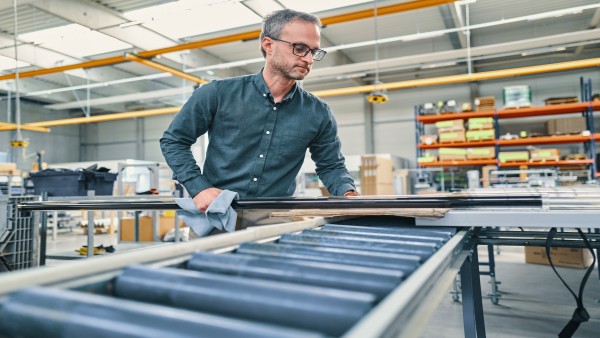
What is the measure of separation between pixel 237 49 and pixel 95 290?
403 inches

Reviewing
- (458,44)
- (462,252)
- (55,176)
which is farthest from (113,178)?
(458,44)

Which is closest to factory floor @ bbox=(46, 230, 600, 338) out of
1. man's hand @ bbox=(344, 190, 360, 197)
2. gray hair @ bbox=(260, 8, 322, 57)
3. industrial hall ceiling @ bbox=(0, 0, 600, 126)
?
man's hand @ bbox=(344, 190, 360, 197)

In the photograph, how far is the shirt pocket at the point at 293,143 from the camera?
79.1 inches

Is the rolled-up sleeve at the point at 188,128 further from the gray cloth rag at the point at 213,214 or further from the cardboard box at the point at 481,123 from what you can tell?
the cardboard box at the point at 481,123

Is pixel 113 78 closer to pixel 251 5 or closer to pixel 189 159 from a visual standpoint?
pixel 251 5

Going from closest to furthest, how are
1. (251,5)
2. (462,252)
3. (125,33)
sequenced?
(462,252) < (251,5) < (125,33)

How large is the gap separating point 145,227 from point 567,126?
803cm

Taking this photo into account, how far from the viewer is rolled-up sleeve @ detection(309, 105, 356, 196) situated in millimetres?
2156

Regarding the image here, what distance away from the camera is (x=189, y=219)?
1.74 metres

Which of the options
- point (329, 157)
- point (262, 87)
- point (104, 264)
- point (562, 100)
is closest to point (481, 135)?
point (562, 100)

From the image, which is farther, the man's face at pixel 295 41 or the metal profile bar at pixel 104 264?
the man's face at pixel 295 41

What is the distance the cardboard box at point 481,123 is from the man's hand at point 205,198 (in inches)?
306

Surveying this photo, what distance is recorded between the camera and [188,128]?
191 centimetres

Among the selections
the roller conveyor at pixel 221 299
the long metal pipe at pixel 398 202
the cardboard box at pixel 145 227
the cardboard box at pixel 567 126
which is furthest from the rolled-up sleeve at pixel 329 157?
the cardboard box at pixel 567 126
